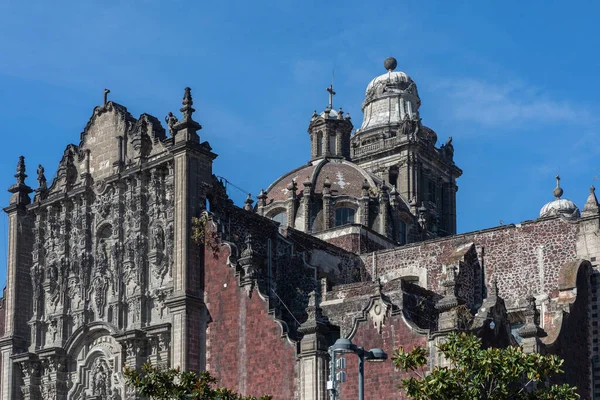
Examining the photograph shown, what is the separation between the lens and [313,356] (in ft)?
124

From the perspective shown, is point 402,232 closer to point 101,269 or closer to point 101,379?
point 101,269

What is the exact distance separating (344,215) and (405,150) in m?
14.6

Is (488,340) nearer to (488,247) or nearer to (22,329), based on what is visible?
(488,247)

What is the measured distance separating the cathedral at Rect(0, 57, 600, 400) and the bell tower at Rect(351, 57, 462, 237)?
18722 mm

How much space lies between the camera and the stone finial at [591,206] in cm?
4438

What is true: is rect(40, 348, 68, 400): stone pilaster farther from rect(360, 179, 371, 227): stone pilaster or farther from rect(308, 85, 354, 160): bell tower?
rect(308, 85, 354, 160): bell tower

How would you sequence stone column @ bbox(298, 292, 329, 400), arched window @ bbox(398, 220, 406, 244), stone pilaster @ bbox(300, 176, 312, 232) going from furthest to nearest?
arched window @ bbox(398, 220, 406, 244)
stone pilaster @ bbox(300, 176, 312, 232)
stone column @ bbox(298, 292, 329, 400)

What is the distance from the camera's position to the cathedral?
1532 inches

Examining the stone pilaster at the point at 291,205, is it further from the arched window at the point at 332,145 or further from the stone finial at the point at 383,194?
the stone finial at the point at 383,194

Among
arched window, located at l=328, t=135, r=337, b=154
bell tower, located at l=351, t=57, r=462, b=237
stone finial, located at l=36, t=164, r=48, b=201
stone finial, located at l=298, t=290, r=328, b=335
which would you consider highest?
bell tower, located at l=351, t=57, r=462, b=237

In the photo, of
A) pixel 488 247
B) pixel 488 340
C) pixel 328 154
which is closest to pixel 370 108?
pixel 328 154

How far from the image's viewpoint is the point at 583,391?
42781mm

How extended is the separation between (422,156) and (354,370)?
3760 centimetres

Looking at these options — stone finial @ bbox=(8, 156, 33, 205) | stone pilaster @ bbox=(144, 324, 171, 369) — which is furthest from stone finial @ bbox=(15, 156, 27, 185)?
stone pilaster @ bbox=(144, 324, 171, 369)
